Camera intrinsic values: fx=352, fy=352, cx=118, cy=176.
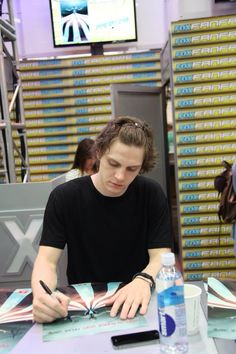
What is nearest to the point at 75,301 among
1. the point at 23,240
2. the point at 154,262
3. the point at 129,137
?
the point at 154,262

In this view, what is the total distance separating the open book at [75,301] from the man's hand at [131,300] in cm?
4

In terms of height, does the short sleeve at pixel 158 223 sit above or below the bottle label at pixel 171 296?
below

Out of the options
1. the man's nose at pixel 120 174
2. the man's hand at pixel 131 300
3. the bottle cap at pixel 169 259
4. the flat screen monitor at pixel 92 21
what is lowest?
the man's hand at pixel 131 300

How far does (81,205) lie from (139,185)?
0.28 meters

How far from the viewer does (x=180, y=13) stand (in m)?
3.84

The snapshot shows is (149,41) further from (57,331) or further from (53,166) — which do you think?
(57,331)

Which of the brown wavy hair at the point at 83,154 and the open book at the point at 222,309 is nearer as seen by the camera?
the open book at the point at 222,309

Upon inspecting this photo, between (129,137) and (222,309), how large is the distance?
0.69 meters

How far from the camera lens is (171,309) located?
2.77 ft

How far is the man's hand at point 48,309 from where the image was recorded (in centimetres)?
109

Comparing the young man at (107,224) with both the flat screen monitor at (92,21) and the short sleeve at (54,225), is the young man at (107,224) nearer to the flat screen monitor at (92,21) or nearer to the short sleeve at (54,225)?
the short sleeve at (54,225)

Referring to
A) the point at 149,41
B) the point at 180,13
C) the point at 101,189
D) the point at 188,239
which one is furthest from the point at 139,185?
the point at 149,41

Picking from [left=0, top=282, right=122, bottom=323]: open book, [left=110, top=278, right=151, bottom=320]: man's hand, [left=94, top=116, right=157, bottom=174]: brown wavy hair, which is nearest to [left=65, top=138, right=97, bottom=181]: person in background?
[left=94, top=116, right=157, bottom=174]: brown wavy hair

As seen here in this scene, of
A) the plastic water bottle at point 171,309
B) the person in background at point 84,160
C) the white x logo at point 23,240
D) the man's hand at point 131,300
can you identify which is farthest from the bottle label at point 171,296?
the person in background at point 84,160
